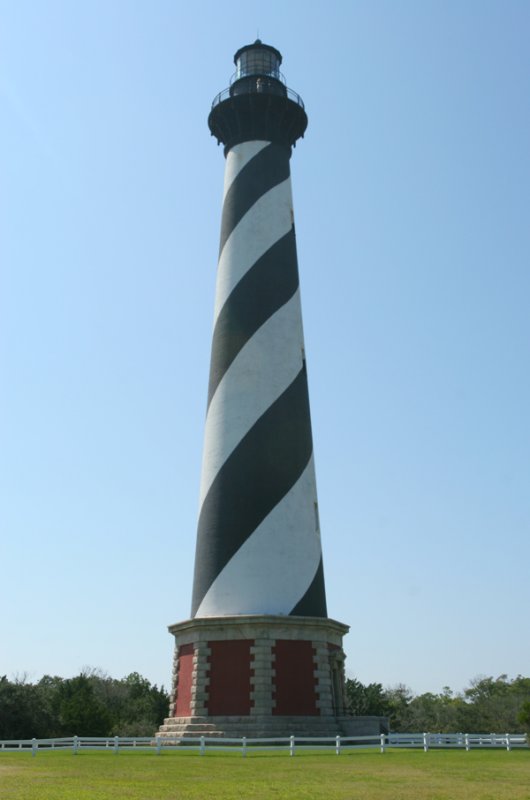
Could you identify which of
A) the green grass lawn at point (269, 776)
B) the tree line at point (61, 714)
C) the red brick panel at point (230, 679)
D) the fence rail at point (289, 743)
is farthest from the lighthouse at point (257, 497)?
the tree line at point (61, 714)

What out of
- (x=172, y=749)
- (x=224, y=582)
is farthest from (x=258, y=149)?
(x=172, y=749)

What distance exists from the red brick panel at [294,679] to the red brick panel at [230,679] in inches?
32.0

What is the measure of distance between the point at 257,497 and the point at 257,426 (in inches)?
93.8

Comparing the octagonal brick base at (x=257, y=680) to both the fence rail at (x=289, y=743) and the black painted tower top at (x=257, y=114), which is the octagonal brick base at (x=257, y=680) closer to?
the fence rail at (x=289, y=743)

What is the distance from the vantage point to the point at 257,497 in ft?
76.4

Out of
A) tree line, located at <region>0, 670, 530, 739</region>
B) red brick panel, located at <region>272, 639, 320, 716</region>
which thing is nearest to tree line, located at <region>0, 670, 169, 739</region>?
tree line, located at <region>0, 670, 530, 739</region>

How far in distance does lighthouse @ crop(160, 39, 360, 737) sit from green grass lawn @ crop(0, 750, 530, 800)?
123 inches

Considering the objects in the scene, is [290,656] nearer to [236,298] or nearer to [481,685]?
[236,298]

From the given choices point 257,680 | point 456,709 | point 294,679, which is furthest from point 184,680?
point 456,709

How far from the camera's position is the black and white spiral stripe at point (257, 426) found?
22.7 metres

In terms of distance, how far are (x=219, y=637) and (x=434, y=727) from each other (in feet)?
136

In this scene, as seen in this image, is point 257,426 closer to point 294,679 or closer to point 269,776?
point 294,679

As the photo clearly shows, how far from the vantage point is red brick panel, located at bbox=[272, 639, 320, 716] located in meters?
21.1

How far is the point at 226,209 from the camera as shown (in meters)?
28.1
